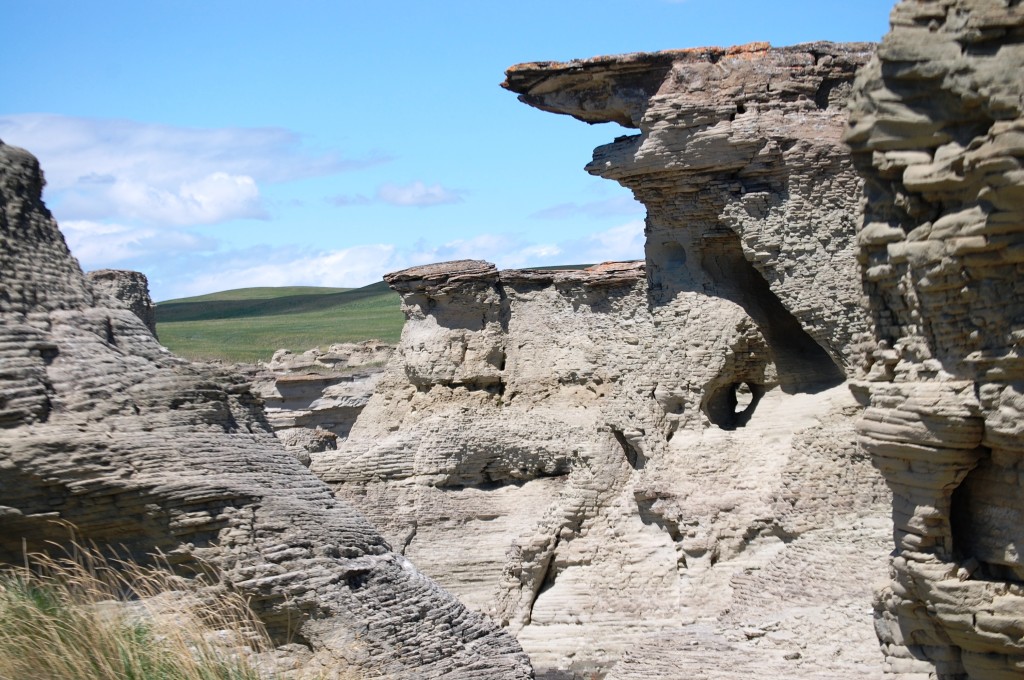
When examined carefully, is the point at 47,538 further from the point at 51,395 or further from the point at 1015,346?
the point at 1015,346

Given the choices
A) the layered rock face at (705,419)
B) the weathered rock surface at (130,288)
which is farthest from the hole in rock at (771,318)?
the weathered rock surface at (130,288)

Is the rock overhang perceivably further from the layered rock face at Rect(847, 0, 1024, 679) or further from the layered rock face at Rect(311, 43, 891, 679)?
the layered rock face at Rect(847, 0, 1024, 679)

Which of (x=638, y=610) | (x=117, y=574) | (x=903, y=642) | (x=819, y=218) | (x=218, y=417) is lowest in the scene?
(x=638, y=610)

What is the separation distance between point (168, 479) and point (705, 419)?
7.30 meters

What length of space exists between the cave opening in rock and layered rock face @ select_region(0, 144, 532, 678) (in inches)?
224

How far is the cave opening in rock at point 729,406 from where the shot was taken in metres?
15.1

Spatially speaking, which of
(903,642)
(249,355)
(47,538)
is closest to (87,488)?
(47,538)

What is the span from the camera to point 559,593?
15.2 m

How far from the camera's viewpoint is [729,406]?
1537 cm

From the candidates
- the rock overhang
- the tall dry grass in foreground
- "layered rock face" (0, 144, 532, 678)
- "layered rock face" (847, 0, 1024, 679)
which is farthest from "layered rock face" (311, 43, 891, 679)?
the tall dry grass in foreground

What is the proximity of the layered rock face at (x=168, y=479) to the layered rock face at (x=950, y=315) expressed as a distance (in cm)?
362

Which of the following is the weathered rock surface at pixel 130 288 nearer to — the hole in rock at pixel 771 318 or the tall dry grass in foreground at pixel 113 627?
the hole in rock at pixel 771 318

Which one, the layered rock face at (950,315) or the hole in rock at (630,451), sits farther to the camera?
the hole in rock at (630,451)

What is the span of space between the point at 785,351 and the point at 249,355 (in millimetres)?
25894
